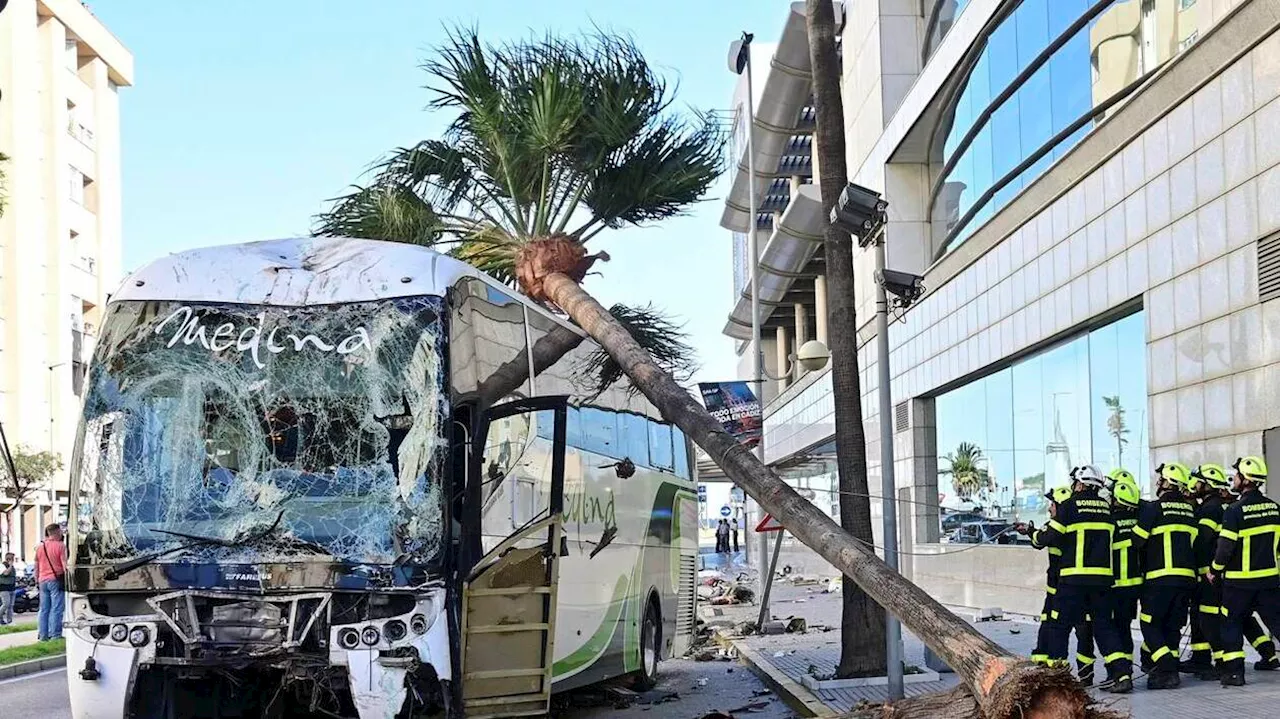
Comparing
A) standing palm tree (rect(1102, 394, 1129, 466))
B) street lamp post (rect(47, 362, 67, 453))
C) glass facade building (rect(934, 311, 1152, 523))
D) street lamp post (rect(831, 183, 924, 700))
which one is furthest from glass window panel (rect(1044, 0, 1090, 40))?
street lamp post (rect(47, 362, 67, 453))

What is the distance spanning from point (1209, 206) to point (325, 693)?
36.8 feet

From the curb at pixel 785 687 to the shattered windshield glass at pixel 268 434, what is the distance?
3.29 meters

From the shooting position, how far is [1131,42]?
18484mm

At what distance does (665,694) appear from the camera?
15.3 m

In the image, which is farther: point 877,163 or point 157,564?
point 877,163

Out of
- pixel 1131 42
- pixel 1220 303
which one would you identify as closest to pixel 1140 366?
pixel 1220 303

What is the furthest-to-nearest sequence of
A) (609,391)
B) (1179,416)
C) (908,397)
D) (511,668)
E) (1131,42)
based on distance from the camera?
(908,397), (1131,42), (1179,416), (609,391), (511,668)

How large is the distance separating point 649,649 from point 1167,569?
18.7 feet

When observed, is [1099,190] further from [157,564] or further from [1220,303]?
[157,564]

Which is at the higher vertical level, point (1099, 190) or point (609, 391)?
point (1099, 190)

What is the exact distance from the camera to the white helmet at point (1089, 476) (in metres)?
11.7

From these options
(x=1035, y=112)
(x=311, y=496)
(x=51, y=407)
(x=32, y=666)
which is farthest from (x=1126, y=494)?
(x=51, y=407)

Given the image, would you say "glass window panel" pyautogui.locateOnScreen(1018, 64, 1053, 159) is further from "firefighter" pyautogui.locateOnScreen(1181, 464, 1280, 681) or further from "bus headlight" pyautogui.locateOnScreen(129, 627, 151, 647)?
"bus headlight" pyautogui.locateOnScreen(129, 627, 151, 647)

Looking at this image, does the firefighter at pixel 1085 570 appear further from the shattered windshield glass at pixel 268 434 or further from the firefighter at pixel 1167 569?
the shattered windshield glass at pixel 268 434
